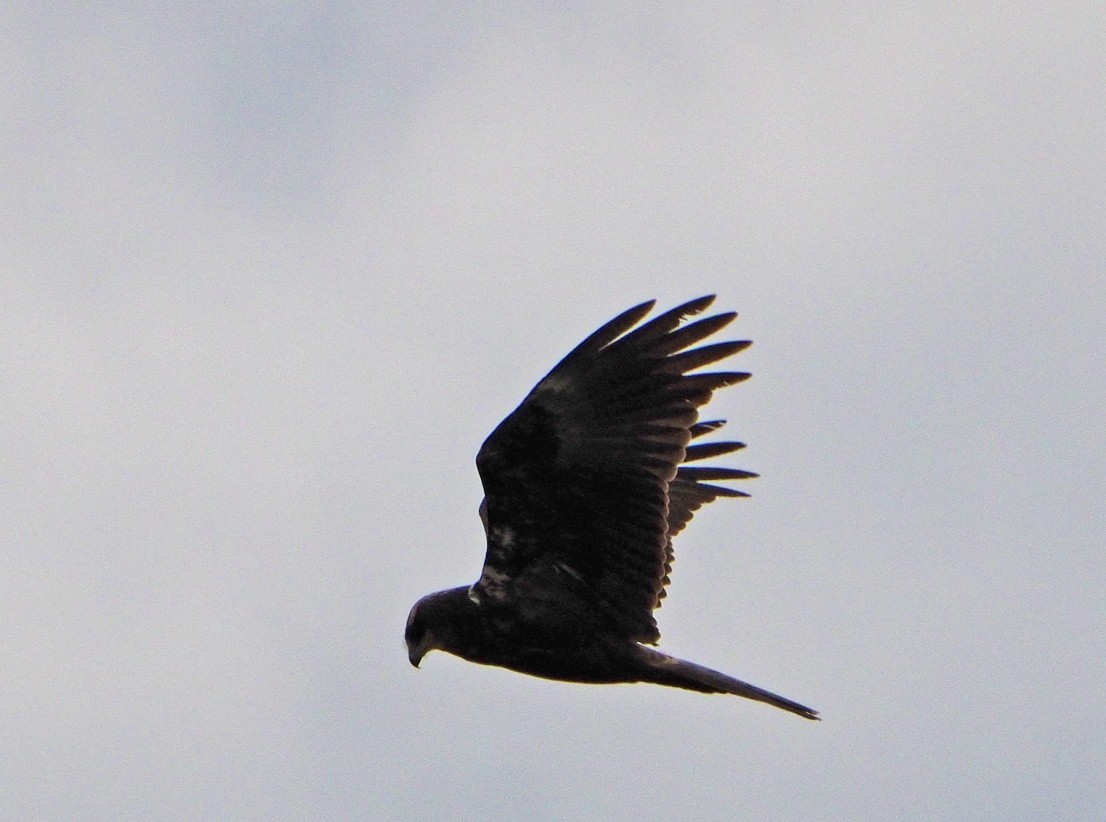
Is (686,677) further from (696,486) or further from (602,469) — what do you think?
(696,486)

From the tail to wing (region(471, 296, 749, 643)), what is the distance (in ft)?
0.52

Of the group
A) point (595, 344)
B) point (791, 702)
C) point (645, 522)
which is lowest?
point (791, 702)

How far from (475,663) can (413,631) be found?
1.31 feet

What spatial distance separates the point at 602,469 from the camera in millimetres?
10531

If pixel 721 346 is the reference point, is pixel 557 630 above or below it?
below

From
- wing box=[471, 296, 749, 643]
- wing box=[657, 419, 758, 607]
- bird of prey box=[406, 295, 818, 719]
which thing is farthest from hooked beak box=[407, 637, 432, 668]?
wing box=[657, 419, 758, 607]

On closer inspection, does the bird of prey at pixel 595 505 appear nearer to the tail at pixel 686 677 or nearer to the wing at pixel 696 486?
the tail at pixel 686 677

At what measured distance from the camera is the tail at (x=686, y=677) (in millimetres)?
10352

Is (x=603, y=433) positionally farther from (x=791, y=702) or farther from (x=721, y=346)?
(x=791, y=702)

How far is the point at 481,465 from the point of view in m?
10.4

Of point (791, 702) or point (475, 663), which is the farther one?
point (475, 663)

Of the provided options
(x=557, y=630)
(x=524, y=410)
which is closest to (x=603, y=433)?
(x=524, y=410)

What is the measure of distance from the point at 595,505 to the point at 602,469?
0.20 meters

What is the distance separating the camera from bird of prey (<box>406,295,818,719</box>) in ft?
34.3
